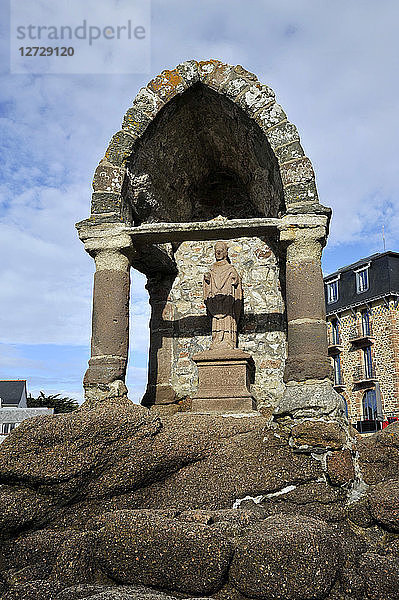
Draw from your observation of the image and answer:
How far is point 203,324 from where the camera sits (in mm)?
8352

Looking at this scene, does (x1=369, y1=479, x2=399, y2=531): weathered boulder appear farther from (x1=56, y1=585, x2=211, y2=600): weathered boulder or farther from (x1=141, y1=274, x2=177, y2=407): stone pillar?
(x1=141, y1=274, x2=177, y2=407): stone pillar

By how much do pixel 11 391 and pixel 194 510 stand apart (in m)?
27.7

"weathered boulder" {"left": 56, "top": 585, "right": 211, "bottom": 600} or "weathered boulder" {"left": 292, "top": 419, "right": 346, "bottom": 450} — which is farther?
"weathered boulder" {"left": 292, "top": 419, "right": 346, "bottom": 450}

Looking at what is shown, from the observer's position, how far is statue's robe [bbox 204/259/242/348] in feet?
25.1

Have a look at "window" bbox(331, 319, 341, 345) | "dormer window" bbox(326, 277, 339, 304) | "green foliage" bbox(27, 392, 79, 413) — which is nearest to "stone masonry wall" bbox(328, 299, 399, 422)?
"window" bbox(331, 319, 341, 345)

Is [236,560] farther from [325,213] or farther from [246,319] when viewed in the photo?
[246,319]

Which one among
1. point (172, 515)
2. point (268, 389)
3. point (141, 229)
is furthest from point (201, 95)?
point (172, 515)

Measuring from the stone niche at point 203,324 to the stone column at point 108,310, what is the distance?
236 cm

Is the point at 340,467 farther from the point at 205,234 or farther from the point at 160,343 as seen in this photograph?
the point at 160,343

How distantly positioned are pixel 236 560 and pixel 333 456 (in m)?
1.59

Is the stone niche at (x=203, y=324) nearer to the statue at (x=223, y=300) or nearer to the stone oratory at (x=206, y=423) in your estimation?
the stone oratory at (x=206, y=423)

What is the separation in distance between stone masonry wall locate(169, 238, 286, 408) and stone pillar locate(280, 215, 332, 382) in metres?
2.41

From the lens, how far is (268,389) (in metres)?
7.75

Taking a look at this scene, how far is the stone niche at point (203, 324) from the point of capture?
7.88 m
